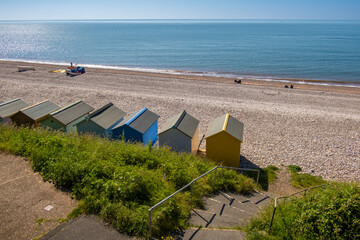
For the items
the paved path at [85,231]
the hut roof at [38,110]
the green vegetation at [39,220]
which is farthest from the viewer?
the hut roof at [38,110]

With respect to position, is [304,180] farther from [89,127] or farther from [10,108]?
[10,108]

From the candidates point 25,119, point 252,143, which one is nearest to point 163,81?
point 252,143

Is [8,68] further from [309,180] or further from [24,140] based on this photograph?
[309,180]

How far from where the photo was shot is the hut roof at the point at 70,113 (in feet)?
42.3

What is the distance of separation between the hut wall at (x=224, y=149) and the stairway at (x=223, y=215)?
2.78 metres

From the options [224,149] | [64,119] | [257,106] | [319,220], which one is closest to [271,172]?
[224,149]

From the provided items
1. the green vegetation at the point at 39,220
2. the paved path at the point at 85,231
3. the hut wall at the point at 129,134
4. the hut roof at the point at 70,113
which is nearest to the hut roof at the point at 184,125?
the hut wall at the point at 129,134

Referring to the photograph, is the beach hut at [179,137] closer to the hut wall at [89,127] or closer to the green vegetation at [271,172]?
the hut wall at [89,127]

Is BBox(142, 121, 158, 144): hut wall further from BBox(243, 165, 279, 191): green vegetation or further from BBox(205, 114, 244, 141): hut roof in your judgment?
BBox(243, 165, 279, 191): green vegetation

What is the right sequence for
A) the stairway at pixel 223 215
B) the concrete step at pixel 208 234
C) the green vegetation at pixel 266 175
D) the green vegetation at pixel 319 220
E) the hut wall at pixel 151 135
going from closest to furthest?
the green vegetation at pixel 319 220
the concrete step at pixel 208 234
the stairway at pixel 223 215
the green vegetation at pixel 266 175
the hut wall at pixel 151 135

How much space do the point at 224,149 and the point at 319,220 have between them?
659cm

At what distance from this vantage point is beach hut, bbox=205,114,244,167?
39.7 feet

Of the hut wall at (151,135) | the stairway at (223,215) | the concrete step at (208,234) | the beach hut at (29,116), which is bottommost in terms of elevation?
the stairway at (223,215)

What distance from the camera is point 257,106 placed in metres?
24.6
